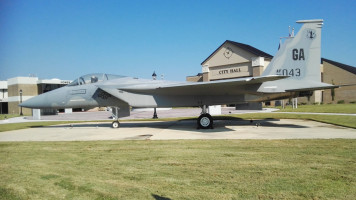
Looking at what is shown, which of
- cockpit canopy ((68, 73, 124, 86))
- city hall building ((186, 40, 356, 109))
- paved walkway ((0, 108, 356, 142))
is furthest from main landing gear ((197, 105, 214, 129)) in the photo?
city hall building ((186, 40, 356, 109))

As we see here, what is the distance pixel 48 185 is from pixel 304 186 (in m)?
4.11

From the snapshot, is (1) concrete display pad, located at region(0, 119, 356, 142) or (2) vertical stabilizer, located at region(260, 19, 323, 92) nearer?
(1) concrete display pad, located at region(0, 119, 356, 142)

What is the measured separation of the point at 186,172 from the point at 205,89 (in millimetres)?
7269

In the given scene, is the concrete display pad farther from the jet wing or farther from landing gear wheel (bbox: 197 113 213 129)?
the jet wing

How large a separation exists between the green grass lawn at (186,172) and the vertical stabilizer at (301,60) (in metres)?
5.09

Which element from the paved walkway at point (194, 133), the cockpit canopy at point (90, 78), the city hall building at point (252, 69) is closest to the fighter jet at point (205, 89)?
the cockpit canopy at point (90, 78)

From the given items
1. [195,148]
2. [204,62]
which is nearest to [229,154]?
[195,148]

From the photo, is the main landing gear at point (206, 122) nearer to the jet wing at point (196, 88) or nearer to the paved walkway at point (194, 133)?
the paved walkway at point (194, 133)

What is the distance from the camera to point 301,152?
229 inches

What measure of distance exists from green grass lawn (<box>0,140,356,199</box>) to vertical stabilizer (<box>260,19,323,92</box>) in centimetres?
509

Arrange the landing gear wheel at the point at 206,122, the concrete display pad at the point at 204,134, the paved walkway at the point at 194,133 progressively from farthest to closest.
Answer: the landing gear wheel at the point at 206,122
the paved walkway at the point at 194,133
the concrete display pad at the point at 204,134

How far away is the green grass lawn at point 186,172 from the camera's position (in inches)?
137

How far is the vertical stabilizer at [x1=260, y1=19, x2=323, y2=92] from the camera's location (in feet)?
38.1

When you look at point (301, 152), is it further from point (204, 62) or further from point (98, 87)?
point (204, 62)
